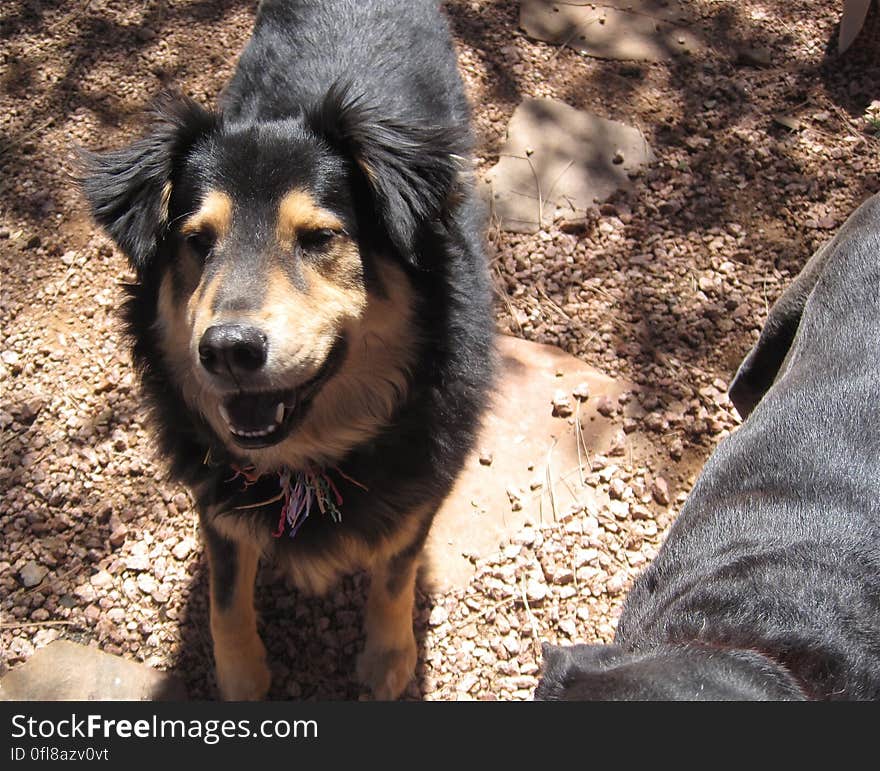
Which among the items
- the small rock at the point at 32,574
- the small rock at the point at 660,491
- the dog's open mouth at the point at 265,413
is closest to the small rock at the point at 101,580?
the small rock at the point at 32,574

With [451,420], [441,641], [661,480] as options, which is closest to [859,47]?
[661,480]

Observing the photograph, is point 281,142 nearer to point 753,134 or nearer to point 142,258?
point 142,258

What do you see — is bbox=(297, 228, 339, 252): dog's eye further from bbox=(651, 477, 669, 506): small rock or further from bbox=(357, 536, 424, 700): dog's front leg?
bbox=(651, 477, 669, 506): small rock

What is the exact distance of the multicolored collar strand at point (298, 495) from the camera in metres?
2.64

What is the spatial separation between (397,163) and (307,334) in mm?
660

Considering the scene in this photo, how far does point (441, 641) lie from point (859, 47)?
172 inches

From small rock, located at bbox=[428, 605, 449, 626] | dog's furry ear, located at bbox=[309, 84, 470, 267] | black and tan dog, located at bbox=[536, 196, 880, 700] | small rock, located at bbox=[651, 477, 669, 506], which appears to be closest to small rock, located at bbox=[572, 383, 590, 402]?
small rock, located at bbox=[651, 477, 669, 506]

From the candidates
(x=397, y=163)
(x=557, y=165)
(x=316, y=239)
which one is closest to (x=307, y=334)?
(x=316, y=239)

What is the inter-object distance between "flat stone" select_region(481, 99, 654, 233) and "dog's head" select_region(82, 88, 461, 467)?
175cm

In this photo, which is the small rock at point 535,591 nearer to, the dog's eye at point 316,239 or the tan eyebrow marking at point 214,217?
the dog's eye at point 316,239

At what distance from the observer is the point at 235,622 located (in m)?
2.87

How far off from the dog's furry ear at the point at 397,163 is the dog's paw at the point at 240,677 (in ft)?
5.29

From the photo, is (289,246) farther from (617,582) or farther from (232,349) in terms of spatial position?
(617,582)

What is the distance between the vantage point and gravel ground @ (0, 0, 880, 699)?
315cm
